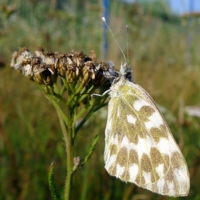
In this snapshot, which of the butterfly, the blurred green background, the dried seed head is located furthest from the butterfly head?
the blurred green background

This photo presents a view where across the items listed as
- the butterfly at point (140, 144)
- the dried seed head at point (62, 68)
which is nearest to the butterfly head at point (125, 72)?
the butterfly at point (140, 144)

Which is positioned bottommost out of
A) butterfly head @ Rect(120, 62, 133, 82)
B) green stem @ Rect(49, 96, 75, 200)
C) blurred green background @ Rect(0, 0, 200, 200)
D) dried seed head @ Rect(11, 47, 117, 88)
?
blurred green background @ Rect(0, 0, 200, 200)

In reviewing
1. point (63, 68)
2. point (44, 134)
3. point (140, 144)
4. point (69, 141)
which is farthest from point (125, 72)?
point (44, 134)

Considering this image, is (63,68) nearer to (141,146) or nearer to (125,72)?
(125,72)

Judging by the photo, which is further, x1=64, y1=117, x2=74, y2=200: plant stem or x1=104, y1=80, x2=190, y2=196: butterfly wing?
x1=104, y1=80, x2=190, y2=196: butterfly wing

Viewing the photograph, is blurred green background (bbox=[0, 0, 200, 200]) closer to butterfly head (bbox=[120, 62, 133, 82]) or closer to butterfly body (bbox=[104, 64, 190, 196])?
butterfly body (bbox=[104, 64, 190, 196])

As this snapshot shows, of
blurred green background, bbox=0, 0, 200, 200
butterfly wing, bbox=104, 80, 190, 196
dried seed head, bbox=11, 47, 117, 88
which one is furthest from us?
blurred green background, bbox=0, 0, 200, 200

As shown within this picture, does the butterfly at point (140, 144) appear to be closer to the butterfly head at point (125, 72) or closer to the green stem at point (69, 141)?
the butterfly head at point (125, 72)

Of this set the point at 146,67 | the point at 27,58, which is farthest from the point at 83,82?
the point at 146,67
